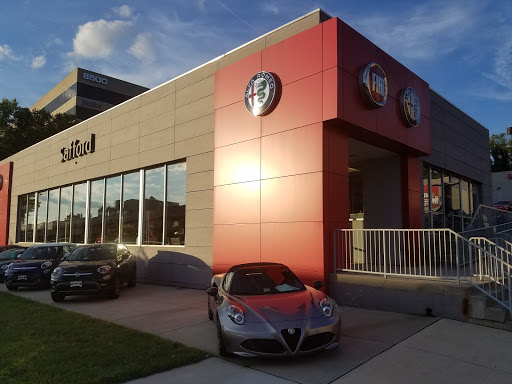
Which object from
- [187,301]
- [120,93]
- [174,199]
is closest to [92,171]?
[174,199]

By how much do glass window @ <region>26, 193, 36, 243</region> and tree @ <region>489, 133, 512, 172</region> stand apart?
6355 cm

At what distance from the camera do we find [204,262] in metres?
12.7

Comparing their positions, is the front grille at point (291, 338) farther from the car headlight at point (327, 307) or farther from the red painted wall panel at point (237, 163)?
the red painted wall panel at point (237, 163)

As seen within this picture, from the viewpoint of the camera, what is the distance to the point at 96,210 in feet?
64.3

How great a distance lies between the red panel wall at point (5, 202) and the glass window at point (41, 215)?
560 cm

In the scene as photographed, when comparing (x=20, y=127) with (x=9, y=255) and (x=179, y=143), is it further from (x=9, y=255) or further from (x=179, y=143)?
(x=179, y=143)

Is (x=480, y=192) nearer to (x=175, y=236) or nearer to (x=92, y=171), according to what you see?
(x=175, y=236)

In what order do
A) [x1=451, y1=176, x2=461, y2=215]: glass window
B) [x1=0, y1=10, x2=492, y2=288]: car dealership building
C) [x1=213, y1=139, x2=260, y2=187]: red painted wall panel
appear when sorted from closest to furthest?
[x1=0, y1=10, x2=492, y2=288]: car dealership building
[x1=213, y1=139, x2=260, y2=187]: red painted wall panel
[x1=451, y1=176, x2=461, y2=215]: glass window

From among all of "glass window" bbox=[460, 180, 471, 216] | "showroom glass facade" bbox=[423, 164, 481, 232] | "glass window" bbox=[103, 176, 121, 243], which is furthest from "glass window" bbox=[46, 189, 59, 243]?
"glass window" bbox=[460, 180, 471, 216]

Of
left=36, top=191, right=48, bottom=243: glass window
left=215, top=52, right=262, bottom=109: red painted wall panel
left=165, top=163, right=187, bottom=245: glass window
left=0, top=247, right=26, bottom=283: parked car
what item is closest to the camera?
left=215, top=52, right=262, bottom=109: red painted wall panel

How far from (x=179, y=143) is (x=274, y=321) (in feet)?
32.7

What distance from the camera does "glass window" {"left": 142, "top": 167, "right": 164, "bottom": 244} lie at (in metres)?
15.0

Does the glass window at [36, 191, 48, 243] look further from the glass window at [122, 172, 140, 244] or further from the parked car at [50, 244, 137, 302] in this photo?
the parked car at [50, 244, 137, 302]

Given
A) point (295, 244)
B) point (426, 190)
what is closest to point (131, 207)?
point (295, 244)
